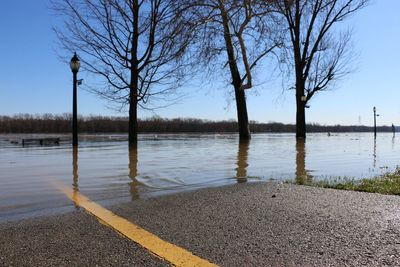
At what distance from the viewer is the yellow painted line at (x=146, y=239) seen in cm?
306

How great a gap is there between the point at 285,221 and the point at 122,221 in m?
1.57

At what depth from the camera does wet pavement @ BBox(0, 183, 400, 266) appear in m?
3.09

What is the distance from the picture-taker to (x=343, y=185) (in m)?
6.02

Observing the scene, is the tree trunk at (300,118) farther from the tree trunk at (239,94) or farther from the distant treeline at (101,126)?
the distant treeline at (101,126)

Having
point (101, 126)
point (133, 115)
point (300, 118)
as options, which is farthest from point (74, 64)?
point (101, 126)

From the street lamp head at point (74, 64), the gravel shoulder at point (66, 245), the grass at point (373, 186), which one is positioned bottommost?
the gravel shoulder at point (66, 245)

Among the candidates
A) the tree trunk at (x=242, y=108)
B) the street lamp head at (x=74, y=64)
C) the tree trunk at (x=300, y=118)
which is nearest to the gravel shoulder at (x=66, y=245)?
the street lamp head at (x=74, y=64)

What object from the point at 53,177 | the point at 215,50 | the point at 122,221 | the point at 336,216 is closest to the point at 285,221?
the point at 336,216

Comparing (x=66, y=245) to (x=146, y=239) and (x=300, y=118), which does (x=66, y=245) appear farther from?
(x=300, y=118)

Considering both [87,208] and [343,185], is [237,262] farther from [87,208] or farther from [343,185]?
[343,185]

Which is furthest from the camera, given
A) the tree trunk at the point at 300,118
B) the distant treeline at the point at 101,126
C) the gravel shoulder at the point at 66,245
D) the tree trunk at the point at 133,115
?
the distant treeline at the point at 101,126

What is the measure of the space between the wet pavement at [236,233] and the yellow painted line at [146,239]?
0.07 m

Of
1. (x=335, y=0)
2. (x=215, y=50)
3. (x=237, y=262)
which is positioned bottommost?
(x=237, y=262)

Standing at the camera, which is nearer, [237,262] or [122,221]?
[237,262]
